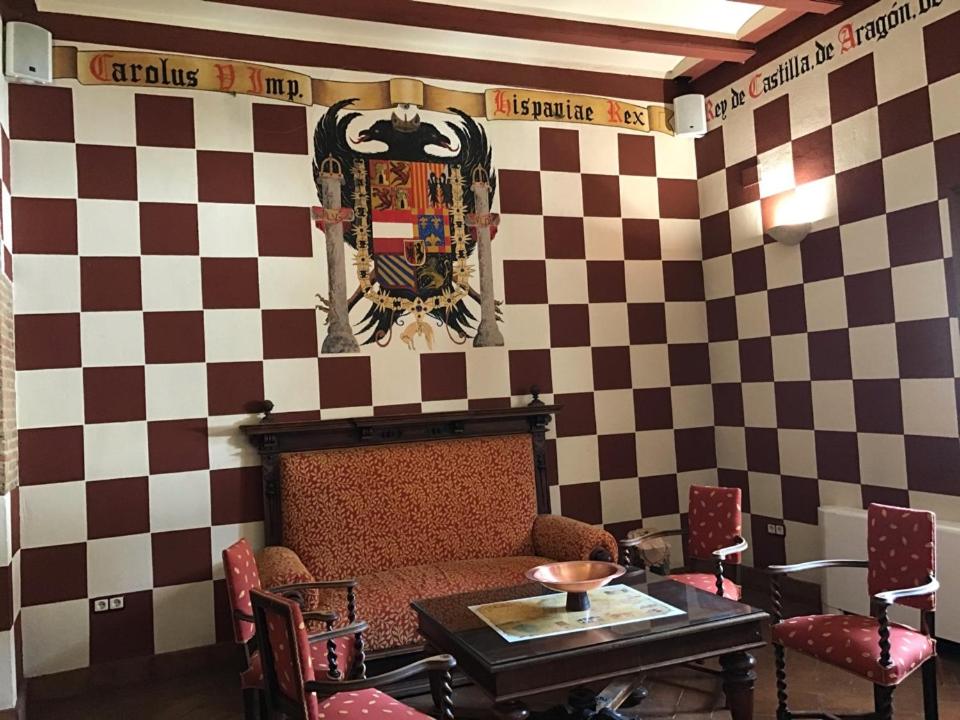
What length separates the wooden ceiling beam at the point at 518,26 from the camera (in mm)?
3996

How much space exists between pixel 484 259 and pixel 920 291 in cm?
242

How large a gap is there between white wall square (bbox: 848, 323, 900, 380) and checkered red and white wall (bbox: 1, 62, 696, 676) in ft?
5.00

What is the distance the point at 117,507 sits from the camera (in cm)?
395

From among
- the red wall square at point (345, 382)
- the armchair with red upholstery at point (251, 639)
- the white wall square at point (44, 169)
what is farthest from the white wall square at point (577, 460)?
the white wall square at point (44, 169)

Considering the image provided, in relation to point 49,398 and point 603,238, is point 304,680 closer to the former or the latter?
point 49,398

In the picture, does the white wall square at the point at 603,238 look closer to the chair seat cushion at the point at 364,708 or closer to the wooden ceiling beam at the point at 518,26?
the wooden ceiling beam at the point at 518,26

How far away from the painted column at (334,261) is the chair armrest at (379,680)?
235 centimetres

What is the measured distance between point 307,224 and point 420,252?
694 mm

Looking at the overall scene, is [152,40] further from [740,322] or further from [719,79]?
[740,322]

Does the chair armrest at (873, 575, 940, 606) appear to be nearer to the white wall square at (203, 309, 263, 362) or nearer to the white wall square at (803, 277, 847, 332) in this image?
the white wall square at (803, 277, 847, 332)

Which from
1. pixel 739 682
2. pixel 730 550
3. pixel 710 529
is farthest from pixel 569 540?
pixel 739 682

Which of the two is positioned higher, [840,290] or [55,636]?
[840,290]

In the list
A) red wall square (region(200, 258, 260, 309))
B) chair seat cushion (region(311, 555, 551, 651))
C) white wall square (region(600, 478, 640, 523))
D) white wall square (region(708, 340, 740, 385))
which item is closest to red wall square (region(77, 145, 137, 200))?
red wall square (region(200, 258, 260, 309))

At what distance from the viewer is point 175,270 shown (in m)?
4.12
